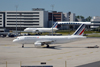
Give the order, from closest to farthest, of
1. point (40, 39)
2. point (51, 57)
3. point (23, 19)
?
point (51, 57) → point (40, 39) → point (23, 19)

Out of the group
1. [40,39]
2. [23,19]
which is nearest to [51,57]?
[40,39]

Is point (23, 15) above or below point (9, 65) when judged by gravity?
above

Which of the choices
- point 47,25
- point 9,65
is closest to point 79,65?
point 9,65

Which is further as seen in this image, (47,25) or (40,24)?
(47,25)

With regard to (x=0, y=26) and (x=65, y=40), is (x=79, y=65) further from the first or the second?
(x=0, y=26)

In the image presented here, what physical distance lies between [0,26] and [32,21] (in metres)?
30.6

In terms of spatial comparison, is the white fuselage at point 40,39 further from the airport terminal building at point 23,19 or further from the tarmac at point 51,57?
the airport terminal building at point 23,19

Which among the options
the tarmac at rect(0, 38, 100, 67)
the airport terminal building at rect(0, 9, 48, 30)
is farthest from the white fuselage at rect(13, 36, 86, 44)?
the airport terminal building at rect(0, 9, 48, 30)

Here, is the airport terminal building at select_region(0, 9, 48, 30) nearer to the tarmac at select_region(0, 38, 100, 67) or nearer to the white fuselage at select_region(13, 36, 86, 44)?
the white fuselage at select_region(13, 36, 86, 44)

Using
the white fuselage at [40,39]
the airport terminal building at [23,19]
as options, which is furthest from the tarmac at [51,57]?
the airport terminal building at [23,19]

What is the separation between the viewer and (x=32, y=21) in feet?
584

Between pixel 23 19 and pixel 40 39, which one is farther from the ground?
pixel 23 19

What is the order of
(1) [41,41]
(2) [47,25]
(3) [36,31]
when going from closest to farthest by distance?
(1) [41,41] → (3) [36,31] → (2) [47,25]

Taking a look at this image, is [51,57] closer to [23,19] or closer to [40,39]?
[40,39]
